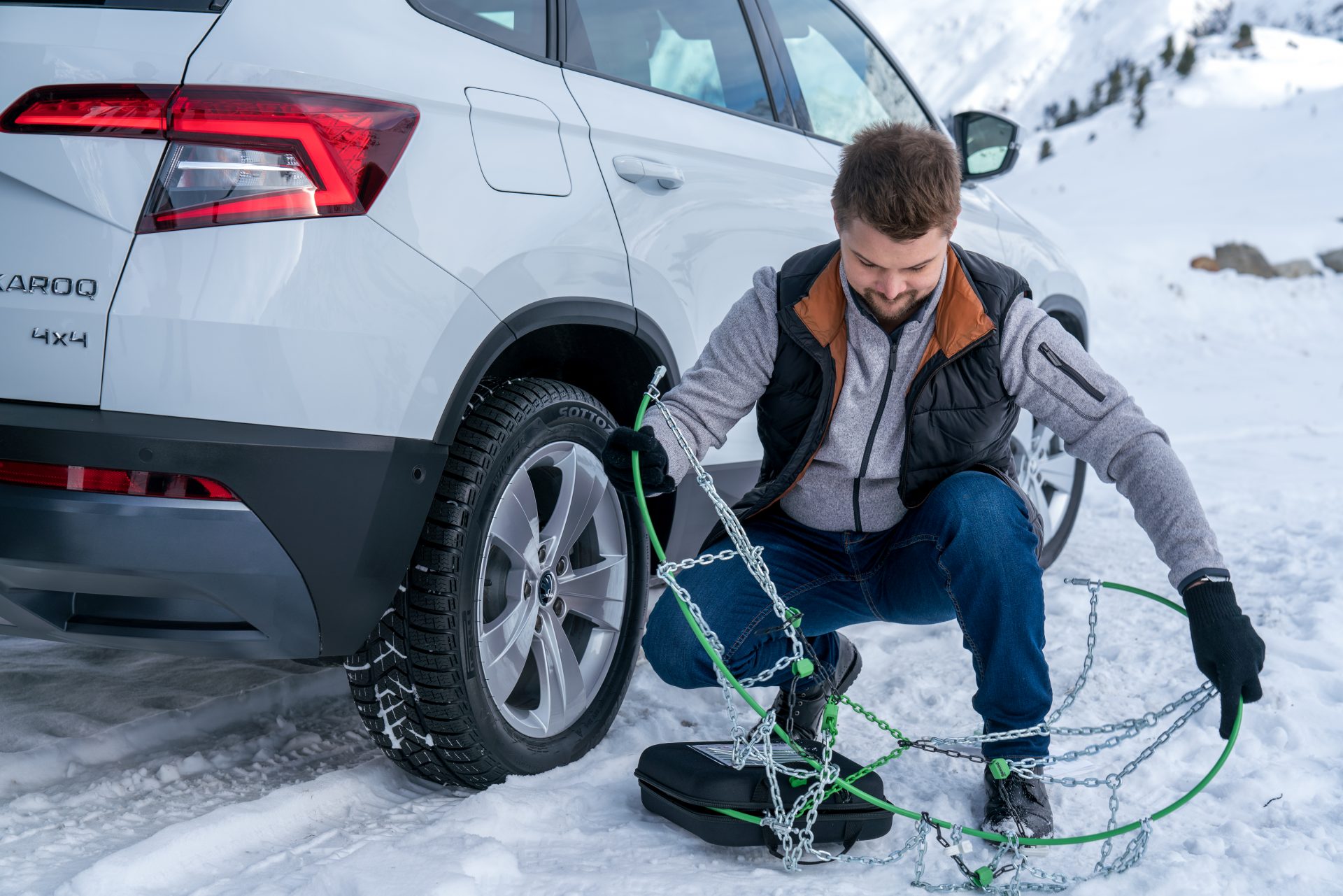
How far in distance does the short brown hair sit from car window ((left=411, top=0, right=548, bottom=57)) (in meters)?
0.72

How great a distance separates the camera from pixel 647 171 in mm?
2467

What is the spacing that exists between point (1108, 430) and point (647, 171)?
1097 mm

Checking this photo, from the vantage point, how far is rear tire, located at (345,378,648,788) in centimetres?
210

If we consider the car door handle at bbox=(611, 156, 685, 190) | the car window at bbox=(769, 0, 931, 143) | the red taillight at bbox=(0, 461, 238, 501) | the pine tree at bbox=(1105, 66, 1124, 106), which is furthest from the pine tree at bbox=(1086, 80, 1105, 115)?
the red taillight at bbox=(0, 461, 238, 501)

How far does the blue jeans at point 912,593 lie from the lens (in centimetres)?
220

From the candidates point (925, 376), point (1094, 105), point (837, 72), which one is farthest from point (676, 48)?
point (1094, 105)

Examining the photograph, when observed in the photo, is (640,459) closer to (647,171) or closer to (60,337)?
(647,171)

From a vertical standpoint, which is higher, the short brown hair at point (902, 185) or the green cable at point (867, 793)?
the short brown hair at point (902, 185)

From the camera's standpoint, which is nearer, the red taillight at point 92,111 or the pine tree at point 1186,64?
the red taillight at point 92,111

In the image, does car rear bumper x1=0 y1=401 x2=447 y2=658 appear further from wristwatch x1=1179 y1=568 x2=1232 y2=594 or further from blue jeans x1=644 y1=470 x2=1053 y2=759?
wristwatch x1=1179 y1=568 x2=1232 y2=594

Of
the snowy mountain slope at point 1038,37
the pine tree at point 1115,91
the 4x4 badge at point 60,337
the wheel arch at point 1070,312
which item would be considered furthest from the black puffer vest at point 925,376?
the pine tree at point 1115,91

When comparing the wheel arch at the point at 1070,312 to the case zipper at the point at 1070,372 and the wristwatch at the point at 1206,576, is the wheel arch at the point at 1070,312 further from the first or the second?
the wristwatch at the point at 1206,576

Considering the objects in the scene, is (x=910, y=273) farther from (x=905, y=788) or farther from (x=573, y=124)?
(x=905, y=788)

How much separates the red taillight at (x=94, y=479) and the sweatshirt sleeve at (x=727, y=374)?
93cm
